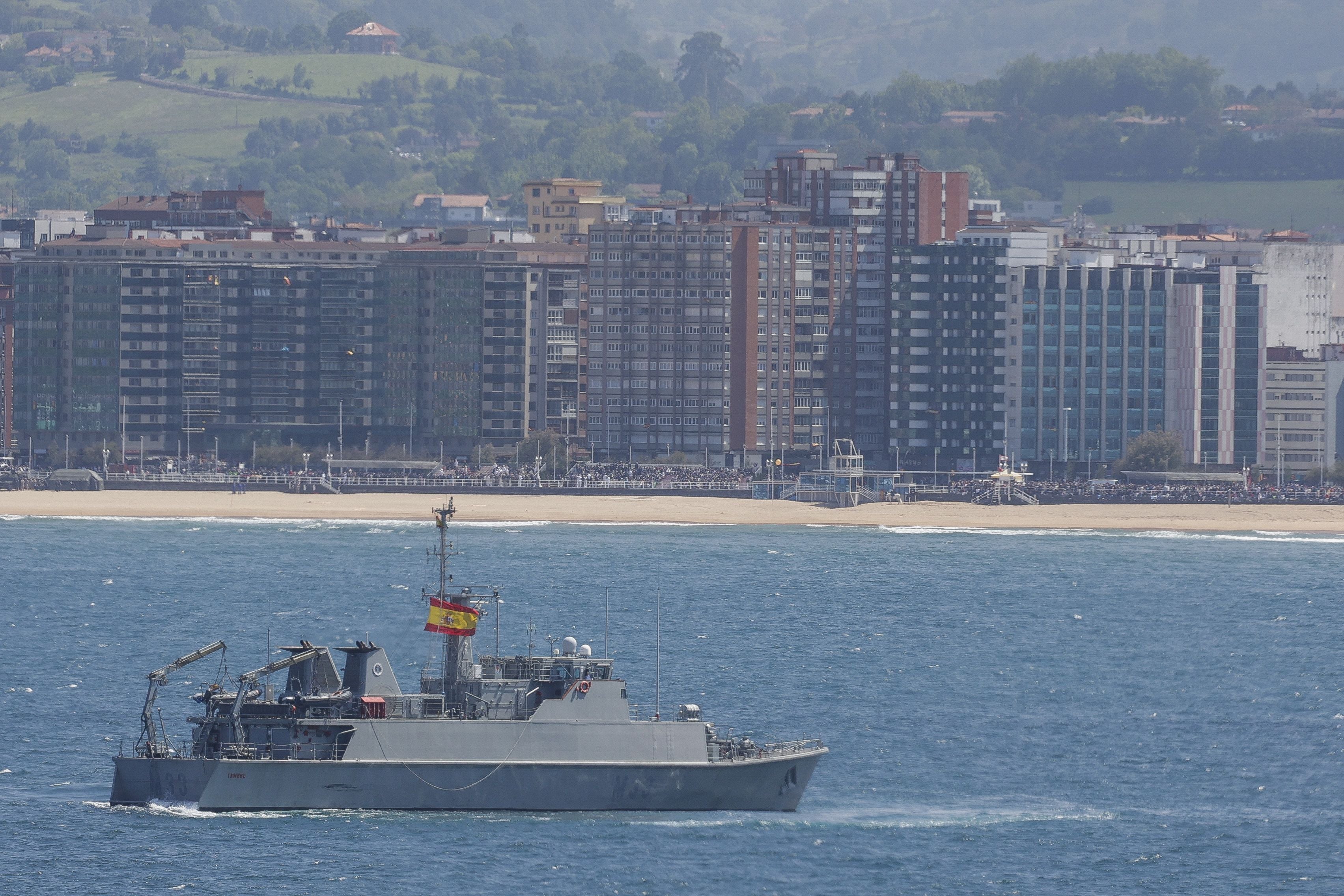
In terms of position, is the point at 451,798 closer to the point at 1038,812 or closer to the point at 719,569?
the point at 1038,812

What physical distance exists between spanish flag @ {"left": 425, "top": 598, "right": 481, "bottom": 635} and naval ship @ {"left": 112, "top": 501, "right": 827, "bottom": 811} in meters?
0.04

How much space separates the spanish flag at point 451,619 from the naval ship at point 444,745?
0.04 m

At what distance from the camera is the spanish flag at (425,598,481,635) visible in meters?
77.2

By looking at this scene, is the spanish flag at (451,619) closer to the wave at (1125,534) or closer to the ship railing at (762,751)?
the ship railing at (762,751)

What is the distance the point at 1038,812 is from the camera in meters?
82.2

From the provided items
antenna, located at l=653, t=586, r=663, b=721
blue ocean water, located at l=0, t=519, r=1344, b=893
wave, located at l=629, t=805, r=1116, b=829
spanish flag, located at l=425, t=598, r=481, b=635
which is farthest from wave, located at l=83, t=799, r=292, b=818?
antenna, located at l=653, t=586, r=663, b=721

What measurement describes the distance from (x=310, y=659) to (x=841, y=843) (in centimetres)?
1611

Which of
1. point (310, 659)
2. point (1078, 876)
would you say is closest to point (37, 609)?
point (310, 659)

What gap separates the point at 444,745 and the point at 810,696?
29626 mm

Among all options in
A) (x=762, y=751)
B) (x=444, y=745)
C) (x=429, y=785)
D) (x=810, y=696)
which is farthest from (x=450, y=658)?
(x=810, y=696)

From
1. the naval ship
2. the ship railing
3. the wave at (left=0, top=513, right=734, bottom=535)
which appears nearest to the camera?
the naval ship

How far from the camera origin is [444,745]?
76062mm

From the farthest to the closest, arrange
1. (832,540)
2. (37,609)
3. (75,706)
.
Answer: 1. (832,540)
2. (37,609)
3. (75,706)

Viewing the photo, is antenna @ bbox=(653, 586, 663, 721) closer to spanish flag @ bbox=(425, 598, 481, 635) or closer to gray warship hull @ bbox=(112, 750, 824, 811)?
gray warship hull @ bbox=(112, 750, 824, 811)
